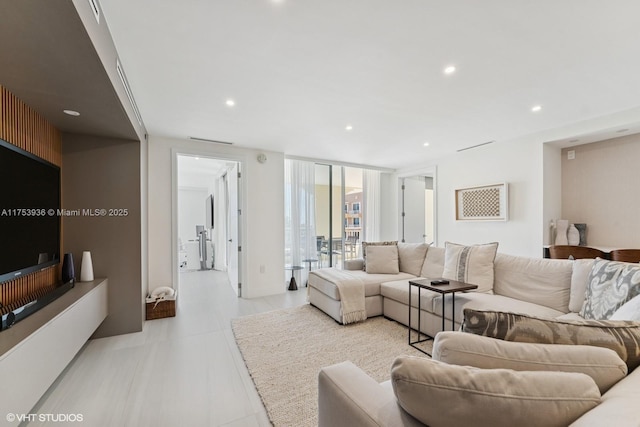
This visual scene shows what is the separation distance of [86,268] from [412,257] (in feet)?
12.5

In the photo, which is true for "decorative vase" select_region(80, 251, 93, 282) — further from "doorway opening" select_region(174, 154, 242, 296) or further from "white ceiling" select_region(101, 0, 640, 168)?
"white ceiling" select_region(101, 0, 640, 168)

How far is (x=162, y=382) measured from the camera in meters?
2.05

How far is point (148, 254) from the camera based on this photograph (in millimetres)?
3646

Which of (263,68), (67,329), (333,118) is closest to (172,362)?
(67,329)

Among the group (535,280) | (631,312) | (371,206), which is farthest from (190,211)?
(631,312)

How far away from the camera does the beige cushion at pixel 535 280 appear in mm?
2330

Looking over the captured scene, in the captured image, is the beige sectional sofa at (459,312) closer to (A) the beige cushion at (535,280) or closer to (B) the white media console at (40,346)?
(A) the beige cushion at (535,280)

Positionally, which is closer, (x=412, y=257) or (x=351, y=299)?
(x=351, y=299)

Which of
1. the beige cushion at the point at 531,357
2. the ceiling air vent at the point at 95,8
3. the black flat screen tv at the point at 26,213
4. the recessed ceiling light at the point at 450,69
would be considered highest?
the recessed ceiling light at the point at 450,69

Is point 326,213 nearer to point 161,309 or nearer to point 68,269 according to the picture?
point 161,309

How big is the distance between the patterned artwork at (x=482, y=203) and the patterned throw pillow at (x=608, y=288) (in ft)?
7.33

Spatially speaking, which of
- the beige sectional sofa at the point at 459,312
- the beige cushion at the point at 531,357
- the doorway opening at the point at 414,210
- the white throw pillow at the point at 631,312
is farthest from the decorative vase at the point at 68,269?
the doorway opening at the point at 414,210

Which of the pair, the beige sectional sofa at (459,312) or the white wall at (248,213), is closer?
the beige sectional sofa at (459,312)

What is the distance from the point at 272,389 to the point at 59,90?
8.35 feet
